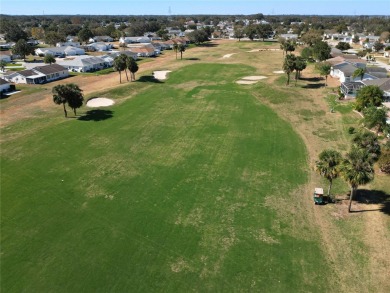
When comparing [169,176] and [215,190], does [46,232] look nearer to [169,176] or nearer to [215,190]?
[169,176]

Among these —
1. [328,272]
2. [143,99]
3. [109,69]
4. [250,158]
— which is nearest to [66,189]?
[250,158]

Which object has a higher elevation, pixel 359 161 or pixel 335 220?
pixel 359 161

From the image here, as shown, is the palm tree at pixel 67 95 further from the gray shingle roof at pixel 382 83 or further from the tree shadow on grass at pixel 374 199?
the gray shingle roof at pixel 382 83

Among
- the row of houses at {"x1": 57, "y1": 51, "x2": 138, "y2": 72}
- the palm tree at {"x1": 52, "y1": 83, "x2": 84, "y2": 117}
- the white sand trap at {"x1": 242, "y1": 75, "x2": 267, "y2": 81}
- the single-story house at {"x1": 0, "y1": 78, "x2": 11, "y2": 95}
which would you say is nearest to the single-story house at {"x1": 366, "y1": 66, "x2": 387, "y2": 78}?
the white sand trap at {"x1": 242, "y1": 75, "x2": 267, "y2": 81}

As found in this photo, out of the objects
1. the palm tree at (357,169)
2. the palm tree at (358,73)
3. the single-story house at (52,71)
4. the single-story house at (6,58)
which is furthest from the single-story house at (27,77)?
the palm tree at (357,169)

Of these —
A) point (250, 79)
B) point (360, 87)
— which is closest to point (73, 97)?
point (250, 79)
